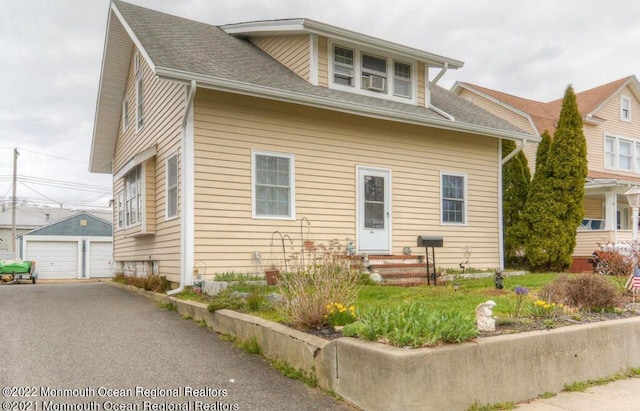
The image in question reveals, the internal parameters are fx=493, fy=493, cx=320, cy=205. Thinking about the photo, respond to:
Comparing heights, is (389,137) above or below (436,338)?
above

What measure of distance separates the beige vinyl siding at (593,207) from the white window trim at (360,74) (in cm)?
1206

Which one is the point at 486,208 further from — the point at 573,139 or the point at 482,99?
the point at 482,99

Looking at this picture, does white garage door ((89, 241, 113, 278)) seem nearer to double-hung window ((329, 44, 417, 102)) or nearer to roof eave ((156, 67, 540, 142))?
double-hung window ((329, 44, 417, 102))

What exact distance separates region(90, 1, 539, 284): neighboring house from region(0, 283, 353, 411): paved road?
2471 millimetres

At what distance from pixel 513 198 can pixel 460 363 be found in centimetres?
1244

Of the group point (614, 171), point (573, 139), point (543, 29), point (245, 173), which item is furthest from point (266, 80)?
point (614, 171)

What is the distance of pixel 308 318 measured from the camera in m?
4.84

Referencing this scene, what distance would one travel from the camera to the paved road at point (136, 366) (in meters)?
3.86

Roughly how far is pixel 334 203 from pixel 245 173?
6.89 feet

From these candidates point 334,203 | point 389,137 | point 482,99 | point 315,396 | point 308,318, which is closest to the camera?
point 315,396

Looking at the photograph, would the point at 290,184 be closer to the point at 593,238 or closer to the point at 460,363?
the point at 460,363

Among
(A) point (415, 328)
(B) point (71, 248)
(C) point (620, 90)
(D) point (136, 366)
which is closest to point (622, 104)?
(C) point (620, 90)

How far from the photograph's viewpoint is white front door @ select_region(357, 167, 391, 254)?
10.8m

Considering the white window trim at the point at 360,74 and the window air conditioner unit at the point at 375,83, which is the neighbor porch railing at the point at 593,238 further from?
the window air conditioner unit at the point at 375,83
